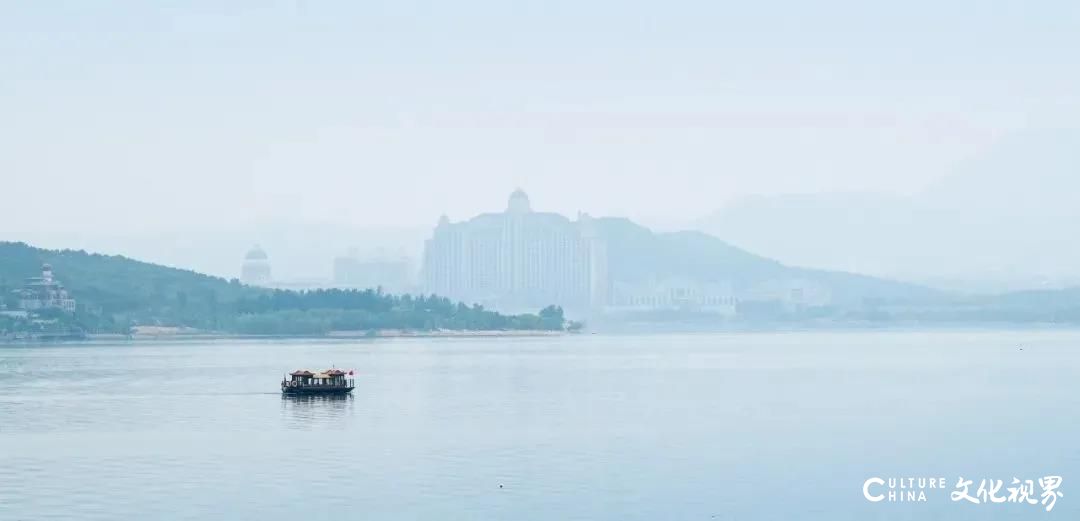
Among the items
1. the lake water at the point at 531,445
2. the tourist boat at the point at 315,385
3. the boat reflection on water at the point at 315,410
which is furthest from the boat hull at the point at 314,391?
the lake water at the point at 531,445

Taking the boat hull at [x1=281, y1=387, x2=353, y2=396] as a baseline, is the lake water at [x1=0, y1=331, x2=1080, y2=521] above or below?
below

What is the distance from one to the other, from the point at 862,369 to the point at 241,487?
80.2 meters

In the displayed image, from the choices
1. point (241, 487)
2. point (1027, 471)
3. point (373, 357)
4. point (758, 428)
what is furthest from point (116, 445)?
point (373, 357)

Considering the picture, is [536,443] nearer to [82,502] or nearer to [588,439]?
[588,439]

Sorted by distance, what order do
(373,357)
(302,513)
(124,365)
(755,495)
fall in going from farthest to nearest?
(373,357) < (124,365) < (755,495) < (302,513)

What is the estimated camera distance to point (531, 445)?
6053cm

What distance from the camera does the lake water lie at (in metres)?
45.8

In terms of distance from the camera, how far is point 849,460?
55.5 metres

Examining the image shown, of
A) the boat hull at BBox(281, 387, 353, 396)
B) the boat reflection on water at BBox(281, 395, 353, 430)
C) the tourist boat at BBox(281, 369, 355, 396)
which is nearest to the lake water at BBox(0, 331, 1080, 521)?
the boat reflection on water at BBox(281, 395, 353, 430)

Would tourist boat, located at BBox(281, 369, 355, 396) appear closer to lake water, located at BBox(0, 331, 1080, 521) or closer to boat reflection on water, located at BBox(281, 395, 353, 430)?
boat reflection on water, located at BBox(281, 395, 353, 430)

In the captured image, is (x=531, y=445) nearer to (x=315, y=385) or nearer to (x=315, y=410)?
(x=315, y=410)

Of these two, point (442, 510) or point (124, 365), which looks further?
point (124, 365)

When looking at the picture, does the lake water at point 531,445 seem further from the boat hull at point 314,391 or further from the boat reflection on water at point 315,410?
the boat hull at point 314,391

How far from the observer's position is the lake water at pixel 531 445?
150ft
